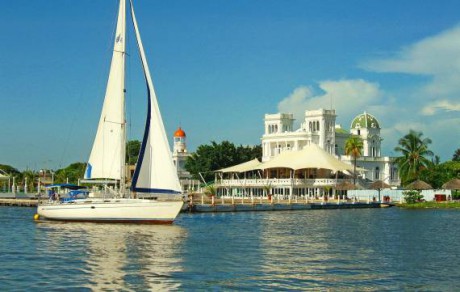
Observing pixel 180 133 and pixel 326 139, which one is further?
pixel 180 133

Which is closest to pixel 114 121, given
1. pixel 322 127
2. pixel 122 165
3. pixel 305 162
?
pixel 122 165

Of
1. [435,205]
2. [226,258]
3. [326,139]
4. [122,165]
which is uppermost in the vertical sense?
[326,139]

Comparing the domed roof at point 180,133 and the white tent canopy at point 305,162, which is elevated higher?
the domed roof at point 180,133

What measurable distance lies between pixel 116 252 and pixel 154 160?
14.4m

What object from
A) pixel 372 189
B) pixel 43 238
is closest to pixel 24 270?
pixel 43 238

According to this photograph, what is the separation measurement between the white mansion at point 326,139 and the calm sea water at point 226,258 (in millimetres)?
67046

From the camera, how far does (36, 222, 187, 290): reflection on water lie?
27178mm

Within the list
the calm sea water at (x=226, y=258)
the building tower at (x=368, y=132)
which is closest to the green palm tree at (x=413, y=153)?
the building tower at (x=368, y=132)

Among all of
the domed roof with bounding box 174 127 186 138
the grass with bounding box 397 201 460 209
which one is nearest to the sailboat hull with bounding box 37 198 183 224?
the grass with bounding box 397 201 460 209

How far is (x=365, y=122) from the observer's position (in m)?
129

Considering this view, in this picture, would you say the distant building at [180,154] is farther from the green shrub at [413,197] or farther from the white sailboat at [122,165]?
the white sailboat at [122,165]

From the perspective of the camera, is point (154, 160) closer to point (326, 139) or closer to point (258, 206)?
point (258, 206)

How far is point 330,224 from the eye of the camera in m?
57.9

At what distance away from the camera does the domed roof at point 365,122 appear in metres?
129
